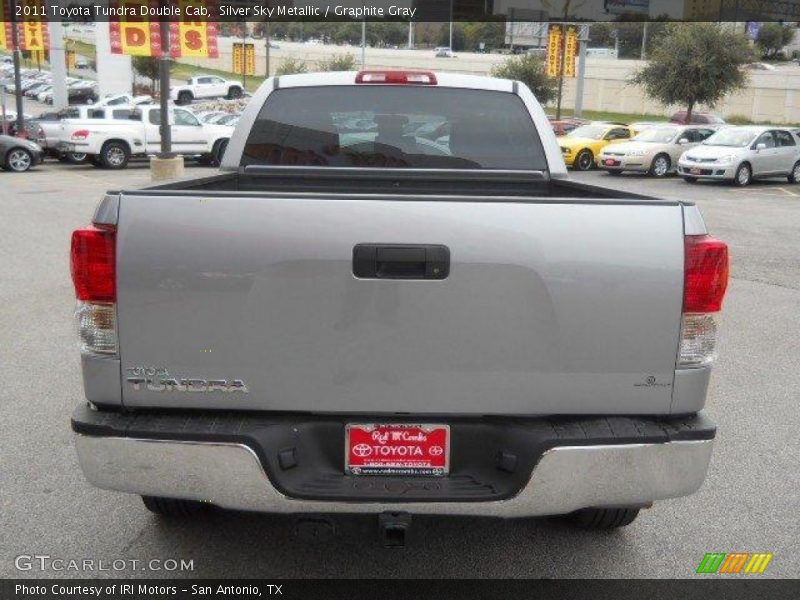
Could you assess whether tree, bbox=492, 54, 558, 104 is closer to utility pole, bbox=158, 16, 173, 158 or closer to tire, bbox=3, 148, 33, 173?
tire, bbox=3, 148, 33, 173

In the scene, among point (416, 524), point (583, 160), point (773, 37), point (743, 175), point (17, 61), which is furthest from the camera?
point (773, 37)

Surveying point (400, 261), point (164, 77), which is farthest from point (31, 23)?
point (400, 261)

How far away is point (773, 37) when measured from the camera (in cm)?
10525

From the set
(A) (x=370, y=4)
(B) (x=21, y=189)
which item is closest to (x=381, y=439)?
(B) (x=21, y=189)

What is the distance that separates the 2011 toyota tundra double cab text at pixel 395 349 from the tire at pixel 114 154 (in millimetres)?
25242

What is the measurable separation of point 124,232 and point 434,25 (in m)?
133

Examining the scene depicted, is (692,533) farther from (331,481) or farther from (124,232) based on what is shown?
(124,232)

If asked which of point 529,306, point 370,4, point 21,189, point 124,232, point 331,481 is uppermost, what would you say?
point 370,4

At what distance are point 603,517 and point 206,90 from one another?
6551 cm

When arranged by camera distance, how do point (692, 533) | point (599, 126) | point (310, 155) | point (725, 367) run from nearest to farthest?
point (692, 533)
point (310, 155)
point (725, 367)
point (599, 126)

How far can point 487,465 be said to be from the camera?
9.57ft

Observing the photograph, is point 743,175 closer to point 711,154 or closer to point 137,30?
point 711,154

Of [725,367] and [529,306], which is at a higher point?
[529,306]

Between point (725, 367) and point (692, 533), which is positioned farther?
point (725, 367)
